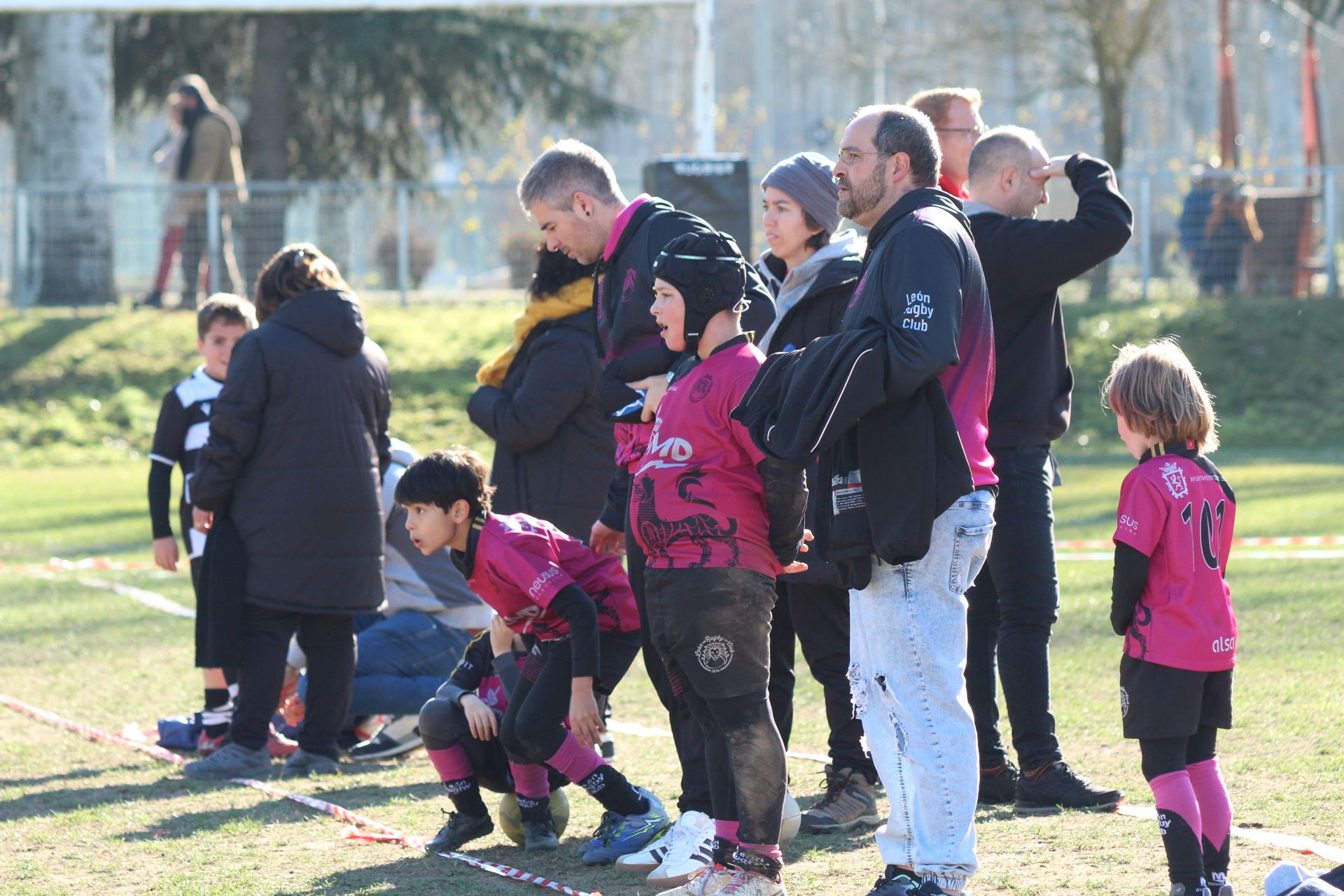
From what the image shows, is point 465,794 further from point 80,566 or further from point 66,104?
point 66,104

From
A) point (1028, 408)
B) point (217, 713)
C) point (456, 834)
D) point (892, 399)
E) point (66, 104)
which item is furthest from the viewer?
point (66, 104)

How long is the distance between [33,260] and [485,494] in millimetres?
15991

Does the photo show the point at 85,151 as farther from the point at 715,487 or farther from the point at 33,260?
the point at 715,487

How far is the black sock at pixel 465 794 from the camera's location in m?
4.95

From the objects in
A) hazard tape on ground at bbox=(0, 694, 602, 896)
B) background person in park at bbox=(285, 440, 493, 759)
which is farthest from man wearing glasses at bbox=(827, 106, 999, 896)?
background person in park at bbox=(285, 440, 493, 759)

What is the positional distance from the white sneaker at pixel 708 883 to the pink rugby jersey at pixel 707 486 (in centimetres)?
75

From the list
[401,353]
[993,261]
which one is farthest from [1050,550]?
[401,353]

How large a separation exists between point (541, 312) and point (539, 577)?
143cm

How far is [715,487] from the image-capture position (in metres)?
4.11

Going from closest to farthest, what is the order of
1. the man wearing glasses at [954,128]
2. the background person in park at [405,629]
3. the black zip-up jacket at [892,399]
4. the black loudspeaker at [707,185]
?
the black zip-up jacket at [892,399] < the man wearing glasses at [954,128] < the background person in park at [405,629] < the black loudspeaker at [707,185]

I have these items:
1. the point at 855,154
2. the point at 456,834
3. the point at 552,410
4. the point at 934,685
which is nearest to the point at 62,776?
the point at 456,834

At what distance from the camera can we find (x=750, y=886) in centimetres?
411

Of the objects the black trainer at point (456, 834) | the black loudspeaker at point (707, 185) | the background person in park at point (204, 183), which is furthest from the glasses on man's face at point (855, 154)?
the background person in park at point (204, 183)

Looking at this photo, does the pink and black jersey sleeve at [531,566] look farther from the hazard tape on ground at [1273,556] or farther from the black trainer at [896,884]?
the hazard tape on ground at [1273,556]
